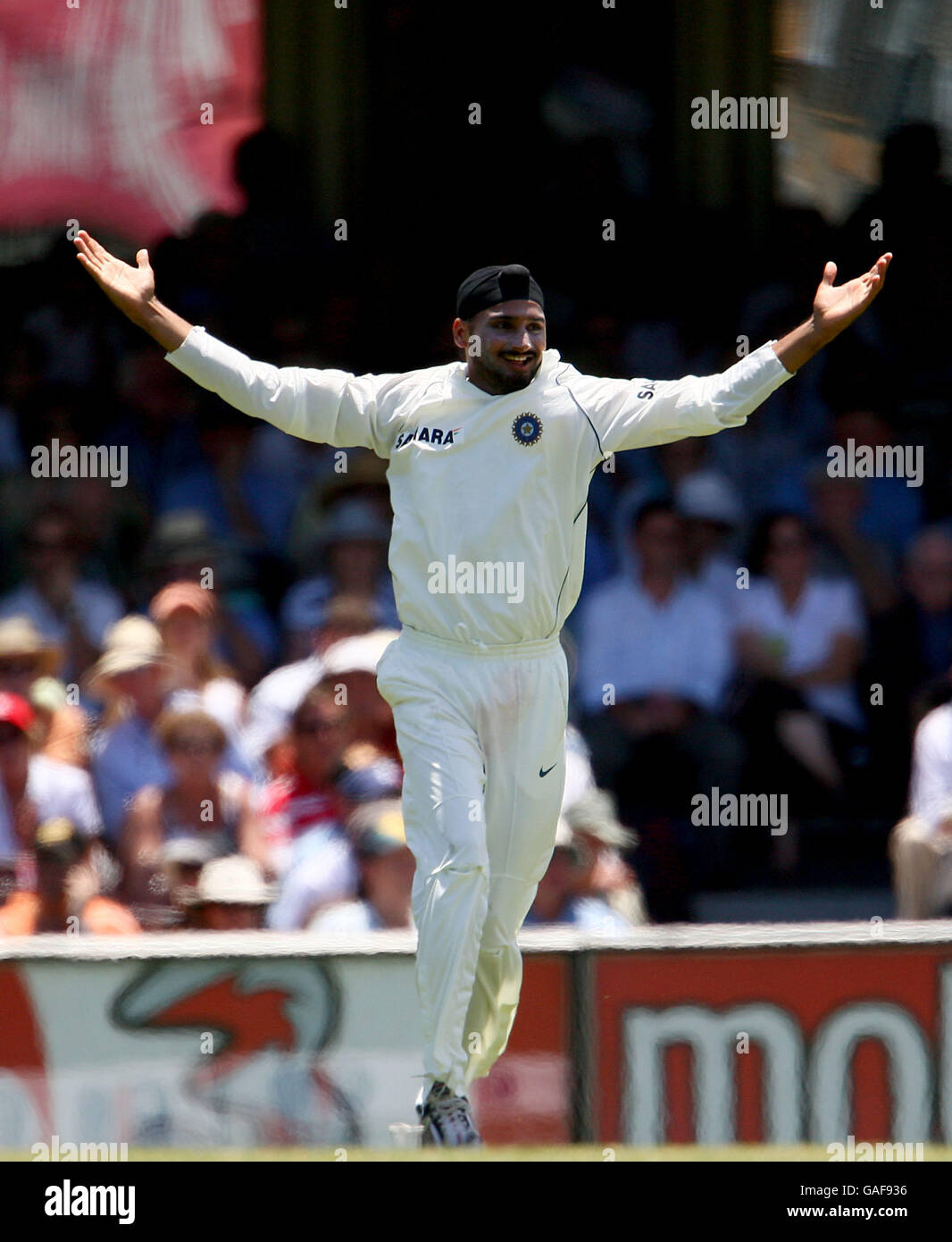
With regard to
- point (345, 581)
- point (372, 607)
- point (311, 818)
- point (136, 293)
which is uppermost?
point (136, 293)

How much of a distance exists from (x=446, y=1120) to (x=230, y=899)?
5.48ft

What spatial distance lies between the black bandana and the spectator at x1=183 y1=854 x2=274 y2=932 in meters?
2.12

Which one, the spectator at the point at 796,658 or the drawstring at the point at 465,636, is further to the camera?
the spectator at the point at 796,658

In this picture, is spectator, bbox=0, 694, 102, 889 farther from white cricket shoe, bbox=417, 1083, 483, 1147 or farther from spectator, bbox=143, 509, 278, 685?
white cricket shoe, bbox=417, 1083, 483, 1147

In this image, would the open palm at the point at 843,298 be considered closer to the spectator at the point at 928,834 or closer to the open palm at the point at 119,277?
the open palm at the point at 119,277

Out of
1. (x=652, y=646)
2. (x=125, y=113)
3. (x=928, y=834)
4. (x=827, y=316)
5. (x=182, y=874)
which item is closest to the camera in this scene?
(x=827, y=316)

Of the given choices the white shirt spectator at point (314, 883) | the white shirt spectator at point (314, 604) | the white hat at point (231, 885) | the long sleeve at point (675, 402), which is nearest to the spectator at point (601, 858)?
the white shirt spectator at point (314, 883)

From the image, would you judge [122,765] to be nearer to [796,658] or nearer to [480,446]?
[796,658]

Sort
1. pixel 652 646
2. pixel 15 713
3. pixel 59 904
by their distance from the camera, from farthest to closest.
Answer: pixel 652 646
pixel 15 713
pixel 59 904

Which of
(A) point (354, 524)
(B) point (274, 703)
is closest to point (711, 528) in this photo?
(A) point (354, 524)

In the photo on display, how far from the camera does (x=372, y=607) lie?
8.39 m

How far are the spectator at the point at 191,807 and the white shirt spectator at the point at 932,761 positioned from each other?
2.20m

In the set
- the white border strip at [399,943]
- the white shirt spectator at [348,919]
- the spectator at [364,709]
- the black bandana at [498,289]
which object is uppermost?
the black bandana at [498,289]

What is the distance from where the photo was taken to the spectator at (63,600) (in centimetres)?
862
